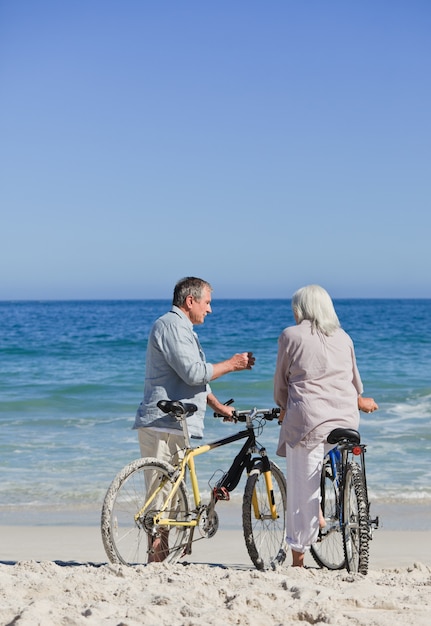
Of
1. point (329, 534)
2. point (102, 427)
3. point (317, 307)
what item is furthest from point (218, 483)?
point (102, 427)

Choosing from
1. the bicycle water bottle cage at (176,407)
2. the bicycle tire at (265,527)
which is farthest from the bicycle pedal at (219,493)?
the bicycle water bottle cage at (176,407)

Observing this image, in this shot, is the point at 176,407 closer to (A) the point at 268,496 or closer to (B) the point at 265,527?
(A) the point at 268,496

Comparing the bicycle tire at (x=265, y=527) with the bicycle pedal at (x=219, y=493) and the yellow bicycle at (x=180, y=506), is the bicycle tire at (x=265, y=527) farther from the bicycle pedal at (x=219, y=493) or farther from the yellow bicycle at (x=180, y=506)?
the bicycle pedal at (x=219, y=493)

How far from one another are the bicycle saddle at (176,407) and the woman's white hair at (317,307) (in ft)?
2.66

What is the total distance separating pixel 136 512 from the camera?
4.81 m

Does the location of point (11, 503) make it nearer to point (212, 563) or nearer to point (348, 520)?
point (212, 563)

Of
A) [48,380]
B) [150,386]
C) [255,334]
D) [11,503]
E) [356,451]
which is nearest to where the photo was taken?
[356,451]

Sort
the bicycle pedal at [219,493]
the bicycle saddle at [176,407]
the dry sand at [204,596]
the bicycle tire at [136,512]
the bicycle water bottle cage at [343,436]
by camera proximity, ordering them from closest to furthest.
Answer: the dry sand at [204,596] → the bicycle water bottle cage at [343,436] → the bicycle tire at [136,512] → the bicycle saddle at [176,407] → the bicycle pedal at [219,493]

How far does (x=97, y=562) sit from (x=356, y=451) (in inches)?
86.1

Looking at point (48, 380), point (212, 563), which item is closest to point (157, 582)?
point (212, 563)

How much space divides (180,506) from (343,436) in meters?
1.06

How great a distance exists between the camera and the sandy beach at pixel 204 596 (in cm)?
367

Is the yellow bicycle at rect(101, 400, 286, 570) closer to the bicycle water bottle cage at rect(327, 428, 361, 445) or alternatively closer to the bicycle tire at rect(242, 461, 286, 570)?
the bicycle tire at rect(242, 461, 286, 570)

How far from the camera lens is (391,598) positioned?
12.9 ft
